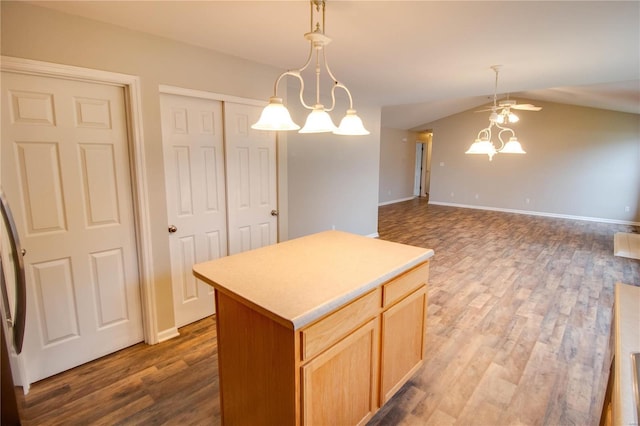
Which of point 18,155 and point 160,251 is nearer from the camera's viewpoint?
point 18,155

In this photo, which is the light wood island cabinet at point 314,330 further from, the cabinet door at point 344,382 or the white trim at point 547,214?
the white trim at point 547,214

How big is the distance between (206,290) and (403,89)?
3329 millimetres

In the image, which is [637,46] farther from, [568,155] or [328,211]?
[568,155]

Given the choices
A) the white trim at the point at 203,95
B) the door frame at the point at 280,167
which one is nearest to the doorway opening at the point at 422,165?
the door frame at the point at 280,167

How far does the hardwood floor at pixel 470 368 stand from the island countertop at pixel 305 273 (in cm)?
92

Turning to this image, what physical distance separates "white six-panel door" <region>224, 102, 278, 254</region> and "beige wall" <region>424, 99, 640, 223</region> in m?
7.85

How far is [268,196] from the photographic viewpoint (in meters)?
3.33

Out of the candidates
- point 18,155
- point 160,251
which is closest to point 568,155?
point 160,251

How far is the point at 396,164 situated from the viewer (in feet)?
33.8

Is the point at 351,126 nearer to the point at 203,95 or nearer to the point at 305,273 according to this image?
the point at 305,273

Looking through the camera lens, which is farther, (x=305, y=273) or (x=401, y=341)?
(x=401, y=341)

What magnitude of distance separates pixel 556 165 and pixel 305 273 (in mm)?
8933

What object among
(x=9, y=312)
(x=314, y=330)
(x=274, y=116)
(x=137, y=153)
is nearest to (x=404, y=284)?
(x=314, y=330)

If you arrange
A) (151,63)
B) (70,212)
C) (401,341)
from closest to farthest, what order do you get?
1. (401,341)
2. (70,212)
3. (151,63)
